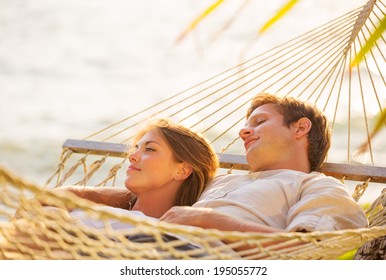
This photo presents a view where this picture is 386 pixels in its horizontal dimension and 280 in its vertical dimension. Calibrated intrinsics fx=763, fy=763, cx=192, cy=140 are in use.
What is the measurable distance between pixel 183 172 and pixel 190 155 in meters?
0.05

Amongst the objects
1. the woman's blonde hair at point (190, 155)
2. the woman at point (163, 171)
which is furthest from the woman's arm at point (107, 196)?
the woman's blonde hair at point (190, 155)

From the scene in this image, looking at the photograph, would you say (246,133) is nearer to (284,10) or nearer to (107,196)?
(107,196)

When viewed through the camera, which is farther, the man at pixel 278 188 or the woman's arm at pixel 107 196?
the woman's arm at pixel 107 196

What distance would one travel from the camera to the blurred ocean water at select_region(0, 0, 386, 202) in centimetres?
848

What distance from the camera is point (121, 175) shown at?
7395 mm

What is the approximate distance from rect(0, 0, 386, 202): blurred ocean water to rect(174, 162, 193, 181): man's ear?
5594 millimetres

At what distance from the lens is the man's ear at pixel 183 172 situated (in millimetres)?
2111

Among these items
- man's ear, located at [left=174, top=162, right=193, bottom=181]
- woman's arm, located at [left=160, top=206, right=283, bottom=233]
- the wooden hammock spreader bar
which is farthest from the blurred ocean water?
woman's arm, located at [left=160, top=206, right=283, bottom=233]

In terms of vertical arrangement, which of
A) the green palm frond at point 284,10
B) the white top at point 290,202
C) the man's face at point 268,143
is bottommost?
the white top at point 290,202

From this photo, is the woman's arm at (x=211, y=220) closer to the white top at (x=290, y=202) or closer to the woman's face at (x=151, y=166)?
the white top at (x=290, y=202)

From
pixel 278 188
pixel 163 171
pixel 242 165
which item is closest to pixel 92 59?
pixel 242 165

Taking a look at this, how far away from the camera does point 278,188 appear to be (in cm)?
189
